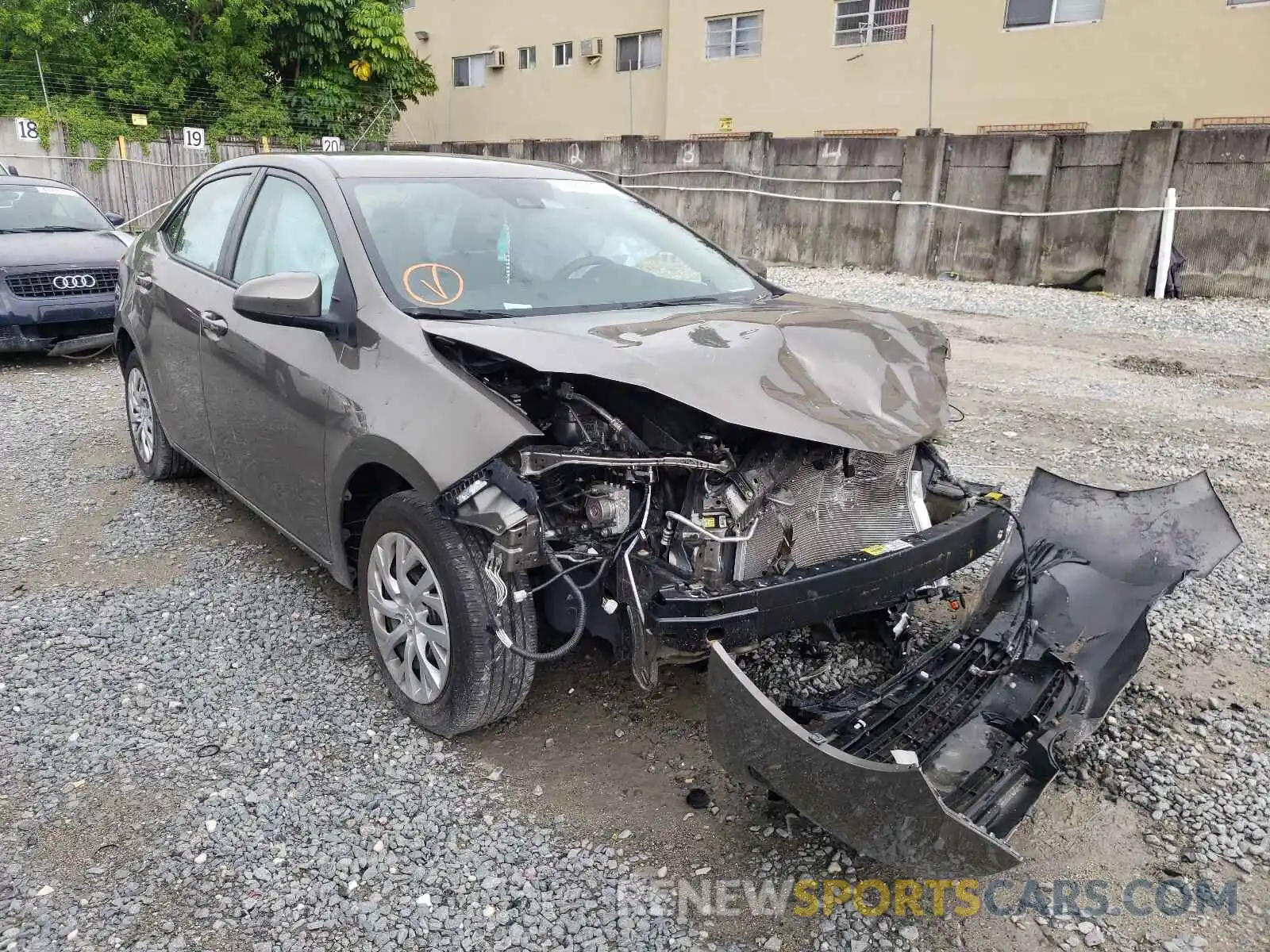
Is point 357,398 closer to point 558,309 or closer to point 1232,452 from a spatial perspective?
point 558,309

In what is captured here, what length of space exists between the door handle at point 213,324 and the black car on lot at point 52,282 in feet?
17.2

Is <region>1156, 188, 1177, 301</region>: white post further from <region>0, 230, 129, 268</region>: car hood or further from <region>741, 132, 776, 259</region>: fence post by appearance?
<region>0, 230, 129, 268</region>: car hood

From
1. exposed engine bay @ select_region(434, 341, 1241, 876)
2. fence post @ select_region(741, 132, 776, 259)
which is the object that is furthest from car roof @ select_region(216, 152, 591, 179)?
fence post @ select_region(741, 132, 776, 259)

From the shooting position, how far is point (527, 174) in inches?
161

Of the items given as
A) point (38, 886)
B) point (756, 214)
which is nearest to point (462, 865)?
point (38, 886)

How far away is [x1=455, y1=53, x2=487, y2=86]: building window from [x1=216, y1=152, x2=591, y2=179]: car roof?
902 inches

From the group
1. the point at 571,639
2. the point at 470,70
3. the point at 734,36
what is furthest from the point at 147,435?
the point at 470,70

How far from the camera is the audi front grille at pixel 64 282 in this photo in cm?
816

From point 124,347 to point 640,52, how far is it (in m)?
18.5

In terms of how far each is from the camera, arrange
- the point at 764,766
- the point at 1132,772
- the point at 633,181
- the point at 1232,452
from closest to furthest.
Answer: the point at 764,766
the point at 1132,772
the point at 1232,452
the point at 633,181

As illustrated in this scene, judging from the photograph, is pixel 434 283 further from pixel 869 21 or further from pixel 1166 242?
pixel 869 21

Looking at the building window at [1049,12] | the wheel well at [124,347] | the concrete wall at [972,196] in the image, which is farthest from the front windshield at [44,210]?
the building window at [1049,12]

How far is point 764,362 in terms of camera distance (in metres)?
2.82

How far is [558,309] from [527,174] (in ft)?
3.48
